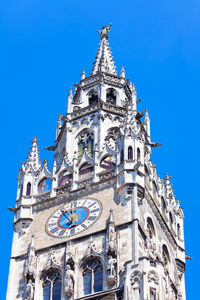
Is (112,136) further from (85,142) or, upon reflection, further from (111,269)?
(111,269)

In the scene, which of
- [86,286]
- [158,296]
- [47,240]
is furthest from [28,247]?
[158,296]

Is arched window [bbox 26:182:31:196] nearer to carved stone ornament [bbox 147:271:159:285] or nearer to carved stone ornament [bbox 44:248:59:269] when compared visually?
carved stone ornament [bbox 44:248:59:269]

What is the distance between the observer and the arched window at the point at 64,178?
2218 inches

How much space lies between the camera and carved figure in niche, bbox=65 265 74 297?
1884 inches

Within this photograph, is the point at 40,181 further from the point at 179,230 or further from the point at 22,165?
the point at 179,230

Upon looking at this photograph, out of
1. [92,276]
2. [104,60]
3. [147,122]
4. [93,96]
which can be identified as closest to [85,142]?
[93,96]

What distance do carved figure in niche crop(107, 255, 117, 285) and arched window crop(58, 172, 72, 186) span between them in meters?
8.99

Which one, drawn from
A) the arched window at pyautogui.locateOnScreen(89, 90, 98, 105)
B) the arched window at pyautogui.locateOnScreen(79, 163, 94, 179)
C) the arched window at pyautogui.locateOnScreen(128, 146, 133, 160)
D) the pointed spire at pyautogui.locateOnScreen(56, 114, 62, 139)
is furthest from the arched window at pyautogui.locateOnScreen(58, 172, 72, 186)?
the arched window at pyautogui.locateOnScreen(89, 90, 98, 105)

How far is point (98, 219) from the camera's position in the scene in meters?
51.0

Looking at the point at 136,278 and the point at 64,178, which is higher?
the point at 64,178

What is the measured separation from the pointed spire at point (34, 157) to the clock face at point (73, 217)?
5.06m

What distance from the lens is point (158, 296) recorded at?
149 ft

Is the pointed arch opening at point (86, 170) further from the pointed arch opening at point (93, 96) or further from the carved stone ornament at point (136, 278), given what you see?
the carved stone ornament at point (136, 278)

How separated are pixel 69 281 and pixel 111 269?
2182mm
